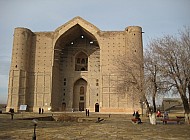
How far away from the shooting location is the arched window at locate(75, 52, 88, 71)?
140 feet

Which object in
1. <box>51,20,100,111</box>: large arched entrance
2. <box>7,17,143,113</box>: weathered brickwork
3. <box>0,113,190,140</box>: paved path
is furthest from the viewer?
<box>51,20,100,111</box>: large arched entrance

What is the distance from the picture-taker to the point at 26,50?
37125 mm

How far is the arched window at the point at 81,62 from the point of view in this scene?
140 feet

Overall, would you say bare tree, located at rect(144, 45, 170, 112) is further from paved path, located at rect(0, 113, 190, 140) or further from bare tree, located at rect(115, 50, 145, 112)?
paved path, located at rect(0, 113, 190, 140)

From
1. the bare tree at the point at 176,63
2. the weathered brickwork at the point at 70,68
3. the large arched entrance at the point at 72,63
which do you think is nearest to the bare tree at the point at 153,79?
the bare tree at the point at 176,63

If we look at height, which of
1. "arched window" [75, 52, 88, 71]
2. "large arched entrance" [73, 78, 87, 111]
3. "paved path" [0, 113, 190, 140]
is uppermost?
"arched window" [75, 52, 88, 71]

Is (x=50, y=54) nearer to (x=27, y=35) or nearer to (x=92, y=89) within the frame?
(x=27, y=35)

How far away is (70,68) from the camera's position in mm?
41688

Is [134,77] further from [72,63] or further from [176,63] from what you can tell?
[72,63]

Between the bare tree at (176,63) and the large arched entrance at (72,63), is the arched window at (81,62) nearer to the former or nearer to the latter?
the large arched entrance at (72,63)

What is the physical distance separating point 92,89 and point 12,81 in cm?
1332

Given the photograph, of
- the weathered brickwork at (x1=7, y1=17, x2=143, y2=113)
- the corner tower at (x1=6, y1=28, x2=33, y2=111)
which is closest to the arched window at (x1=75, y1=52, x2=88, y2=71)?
the weathered brickwork at (x1=7, y1=17, x2=143, y2=113)

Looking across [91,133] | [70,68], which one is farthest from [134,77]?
[70,68]

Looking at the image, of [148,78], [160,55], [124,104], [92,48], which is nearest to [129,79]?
[148,78]
